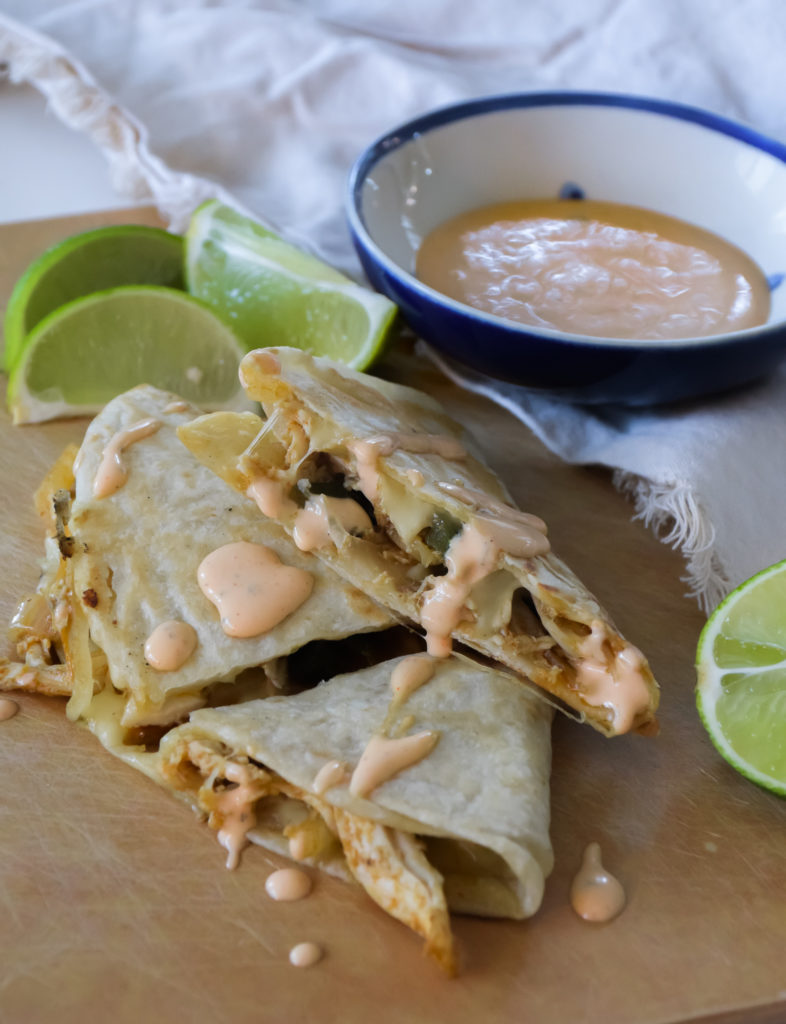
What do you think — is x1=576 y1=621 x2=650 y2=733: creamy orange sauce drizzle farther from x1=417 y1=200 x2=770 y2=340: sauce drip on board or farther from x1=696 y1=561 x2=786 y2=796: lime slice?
x1=417 y1=200 x2=770 y2=340: sauce drip on board

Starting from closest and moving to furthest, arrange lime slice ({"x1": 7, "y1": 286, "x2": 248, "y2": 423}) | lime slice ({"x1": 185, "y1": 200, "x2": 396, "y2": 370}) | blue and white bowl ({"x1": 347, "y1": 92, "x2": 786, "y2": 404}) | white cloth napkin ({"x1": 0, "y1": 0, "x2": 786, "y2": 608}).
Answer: blue and white bowl ({"x1": 347, "y1": 92, "x2": 786, "y2": 404})
lime slice ({"x1": 7, "y1": 286, "x2": 248, "y2": 423})
lime slice ({"x1": 185, "y1": 200, "x2": 396, "y2": 370})
white cloth napkin ({"x1": 0, "y1": 0, "x2": 786, "y2": 608})

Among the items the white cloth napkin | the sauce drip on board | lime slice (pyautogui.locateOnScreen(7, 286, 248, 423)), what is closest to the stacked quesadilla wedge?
lime slice (pyautogui.locateOnScreen(7, 286, 248, 423))

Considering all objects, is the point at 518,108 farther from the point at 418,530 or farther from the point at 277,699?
the point at 277,699

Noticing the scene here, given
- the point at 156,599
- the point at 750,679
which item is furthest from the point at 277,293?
the point at 750,679

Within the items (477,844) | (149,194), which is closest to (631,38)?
(149,194)

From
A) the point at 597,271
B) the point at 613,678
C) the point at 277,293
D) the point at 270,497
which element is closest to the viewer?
the point at 613,678
